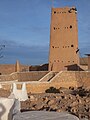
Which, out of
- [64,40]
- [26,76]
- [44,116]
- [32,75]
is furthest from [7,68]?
[44,116]

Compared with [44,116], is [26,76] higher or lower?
higher

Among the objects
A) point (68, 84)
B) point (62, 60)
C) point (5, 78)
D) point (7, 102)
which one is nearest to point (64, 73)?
point (68, 84)

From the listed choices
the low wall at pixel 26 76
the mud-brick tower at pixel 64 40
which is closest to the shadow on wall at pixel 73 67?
the mud-brick tower at pixel 64 40

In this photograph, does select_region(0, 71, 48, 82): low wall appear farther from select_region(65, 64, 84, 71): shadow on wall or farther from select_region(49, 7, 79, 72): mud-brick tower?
select_region(65, 64, 84, 71): shadow on wall

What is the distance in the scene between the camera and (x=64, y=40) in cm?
2741

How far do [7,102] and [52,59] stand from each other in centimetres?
2393

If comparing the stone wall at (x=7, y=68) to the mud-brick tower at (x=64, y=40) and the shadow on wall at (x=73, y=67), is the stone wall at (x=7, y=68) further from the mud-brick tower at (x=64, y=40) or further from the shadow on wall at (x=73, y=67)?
the shadow on wall at (x=73, y=67)

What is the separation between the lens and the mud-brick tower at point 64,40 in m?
27.4

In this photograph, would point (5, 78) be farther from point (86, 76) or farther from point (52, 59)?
point (86, 76)

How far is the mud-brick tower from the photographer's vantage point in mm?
27422

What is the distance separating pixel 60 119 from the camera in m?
2.84

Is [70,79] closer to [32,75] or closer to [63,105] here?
[32,75]

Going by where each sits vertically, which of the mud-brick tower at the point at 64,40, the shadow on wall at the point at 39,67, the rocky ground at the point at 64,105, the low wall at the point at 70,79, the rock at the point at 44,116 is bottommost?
the rocky ground at the point at 64,105

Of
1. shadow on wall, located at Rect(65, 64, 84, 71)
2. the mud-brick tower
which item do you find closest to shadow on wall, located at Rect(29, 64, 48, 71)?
the mud-brick tower
